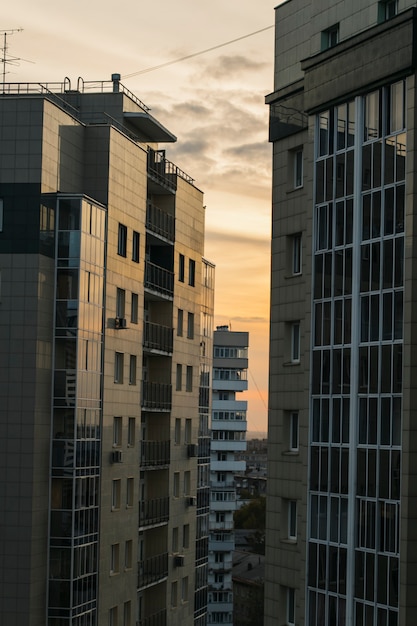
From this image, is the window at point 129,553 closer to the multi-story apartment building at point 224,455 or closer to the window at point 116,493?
the window at point 116,493

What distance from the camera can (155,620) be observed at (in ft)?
192

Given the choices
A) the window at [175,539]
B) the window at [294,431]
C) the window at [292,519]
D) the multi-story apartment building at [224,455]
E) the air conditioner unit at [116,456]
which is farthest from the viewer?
the multi-story apartment building at [224,455]

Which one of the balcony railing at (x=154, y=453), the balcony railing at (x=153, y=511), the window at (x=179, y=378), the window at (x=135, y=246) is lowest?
the balcony railing at (x=153, y=511)

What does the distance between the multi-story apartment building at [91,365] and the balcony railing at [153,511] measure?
0.13m

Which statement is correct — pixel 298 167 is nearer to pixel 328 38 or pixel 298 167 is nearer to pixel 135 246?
pixel 328 38

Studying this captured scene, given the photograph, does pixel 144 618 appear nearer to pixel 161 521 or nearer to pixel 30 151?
pixel 161 521

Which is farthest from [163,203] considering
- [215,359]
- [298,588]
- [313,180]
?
[215,359]

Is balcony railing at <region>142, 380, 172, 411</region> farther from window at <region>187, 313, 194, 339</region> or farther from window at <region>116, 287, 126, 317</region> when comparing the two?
window at <region>116, 287, 126, 317</region>

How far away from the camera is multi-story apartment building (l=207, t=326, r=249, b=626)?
128125 mm

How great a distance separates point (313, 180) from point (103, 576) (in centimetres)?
2064

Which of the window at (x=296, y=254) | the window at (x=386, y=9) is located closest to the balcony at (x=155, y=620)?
the window at (x=296, y=254)

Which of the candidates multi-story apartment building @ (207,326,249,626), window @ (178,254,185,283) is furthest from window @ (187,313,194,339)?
multi-story apartment building @ (207,326,249,626)

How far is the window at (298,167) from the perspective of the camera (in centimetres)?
4053

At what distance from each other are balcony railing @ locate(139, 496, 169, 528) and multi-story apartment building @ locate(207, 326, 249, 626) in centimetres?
6775
